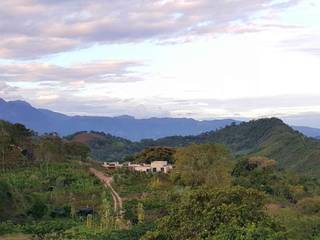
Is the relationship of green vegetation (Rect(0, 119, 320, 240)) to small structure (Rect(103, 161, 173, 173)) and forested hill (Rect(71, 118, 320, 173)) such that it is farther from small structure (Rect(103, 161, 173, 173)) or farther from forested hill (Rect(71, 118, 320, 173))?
forested hill (Rect(71, 118, 320, 173))

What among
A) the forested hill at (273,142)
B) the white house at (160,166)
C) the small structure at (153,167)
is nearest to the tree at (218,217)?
the small structure at (153,167)

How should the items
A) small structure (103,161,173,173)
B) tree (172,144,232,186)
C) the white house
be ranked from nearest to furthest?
tree (172,144,232,186)
small structure (103,161,173,173)
the white house

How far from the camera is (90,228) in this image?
880 inches

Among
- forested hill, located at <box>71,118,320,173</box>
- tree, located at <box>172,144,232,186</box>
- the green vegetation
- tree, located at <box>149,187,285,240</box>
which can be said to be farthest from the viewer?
forested hill, located at <box>71,118,320,173</box>

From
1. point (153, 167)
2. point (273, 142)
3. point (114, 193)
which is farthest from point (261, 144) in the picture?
point (114, 193)

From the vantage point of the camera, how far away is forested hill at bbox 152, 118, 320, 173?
226 ft

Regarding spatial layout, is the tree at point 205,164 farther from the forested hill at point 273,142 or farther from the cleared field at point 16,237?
the forested hill at point 273,142

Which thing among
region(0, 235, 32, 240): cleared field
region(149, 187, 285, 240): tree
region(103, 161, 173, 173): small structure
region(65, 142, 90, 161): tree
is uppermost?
region(149, 187, 285, 240): tree

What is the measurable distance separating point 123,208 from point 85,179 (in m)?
9.57

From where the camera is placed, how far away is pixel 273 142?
8456 centimetres

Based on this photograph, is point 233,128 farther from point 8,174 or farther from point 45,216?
point 45,216

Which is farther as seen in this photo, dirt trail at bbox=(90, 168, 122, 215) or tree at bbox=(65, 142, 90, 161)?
tree at bbox=(65, 142, 90, 161)

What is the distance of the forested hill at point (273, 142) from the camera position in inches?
2712

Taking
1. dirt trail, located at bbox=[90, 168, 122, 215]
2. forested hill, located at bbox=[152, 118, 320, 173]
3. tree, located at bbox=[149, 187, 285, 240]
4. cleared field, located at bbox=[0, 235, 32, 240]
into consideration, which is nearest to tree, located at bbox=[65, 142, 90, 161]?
dirt trail, located at bbox=[90, 168, 122, 215]
